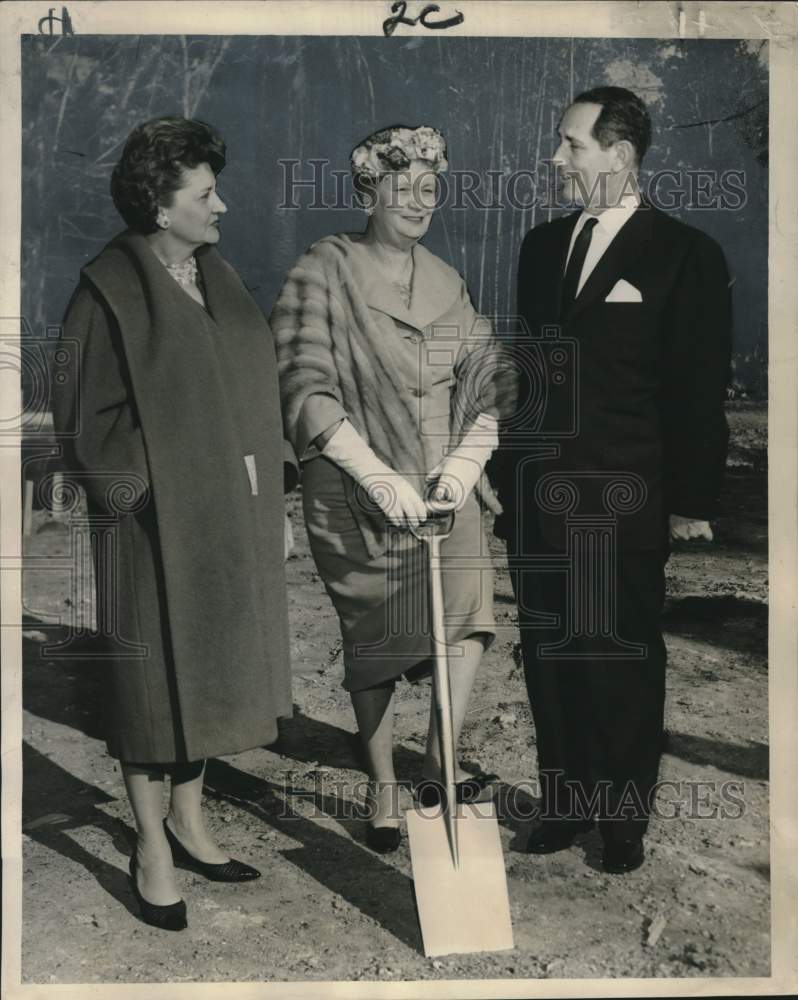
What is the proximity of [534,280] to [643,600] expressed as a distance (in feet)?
3.09

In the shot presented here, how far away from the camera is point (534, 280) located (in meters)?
3.58

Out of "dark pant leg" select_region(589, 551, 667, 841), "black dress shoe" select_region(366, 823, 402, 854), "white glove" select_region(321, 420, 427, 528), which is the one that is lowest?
"black dress shoe" select_region(366, 823, 402, 854)

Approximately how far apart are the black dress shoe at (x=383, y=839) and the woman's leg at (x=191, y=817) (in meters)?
0.40

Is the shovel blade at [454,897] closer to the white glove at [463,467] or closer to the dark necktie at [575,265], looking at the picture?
the white glove at [463,467]

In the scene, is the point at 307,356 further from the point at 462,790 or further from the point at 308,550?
the point at 462,790

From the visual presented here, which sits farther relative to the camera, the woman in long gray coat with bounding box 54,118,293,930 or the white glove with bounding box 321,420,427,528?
the white glove with bounding box 321,420,427,528

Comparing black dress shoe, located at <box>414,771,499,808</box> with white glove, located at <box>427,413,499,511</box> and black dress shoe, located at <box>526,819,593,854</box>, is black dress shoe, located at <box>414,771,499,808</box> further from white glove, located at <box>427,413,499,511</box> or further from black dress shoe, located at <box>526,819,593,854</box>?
white glove, located at <box>427,413,499,511</box>

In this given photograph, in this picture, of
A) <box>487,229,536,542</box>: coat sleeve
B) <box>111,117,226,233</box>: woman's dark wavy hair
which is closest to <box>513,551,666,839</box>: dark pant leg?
<box>487,229,536,542</box>: coat sleeve

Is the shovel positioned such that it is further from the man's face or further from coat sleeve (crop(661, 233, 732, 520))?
the man's face

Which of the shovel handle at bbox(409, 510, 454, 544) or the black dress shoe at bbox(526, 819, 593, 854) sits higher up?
the shovel handle at bbox(409, 510, 454, 544)

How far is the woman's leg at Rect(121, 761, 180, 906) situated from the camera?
341cm

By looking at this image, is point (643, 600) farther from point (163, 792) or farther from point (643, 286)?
point (163, 792)

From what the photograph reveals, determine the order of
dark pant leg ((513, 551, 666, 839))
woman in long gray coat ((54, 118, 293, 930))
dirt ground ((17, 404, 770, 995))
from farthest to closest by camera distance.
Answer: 1. dark pant leg ((513, 551, 666, 839))
2. dirt ground ((17, 404, 770, 995))
3. woman in long gray coat ((54, 118, 293, 930))

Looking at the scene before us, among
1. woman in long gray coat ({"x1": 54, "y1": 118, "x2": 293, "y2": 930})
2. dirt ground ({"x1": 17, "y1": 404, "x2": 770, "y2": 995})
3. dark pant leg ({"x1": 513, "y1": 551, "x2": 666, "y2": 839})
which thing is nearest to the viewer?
Answer: woman in long gray coat ({"x1": 54, "y1": 118, "x2": 293, "y2": 930})
